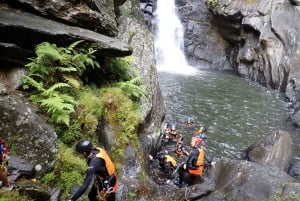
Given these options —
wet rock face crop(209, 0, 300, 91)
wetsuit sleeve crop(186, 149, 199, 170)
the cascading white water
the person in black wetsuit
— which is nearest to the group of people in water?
wetsuit sleeve crop(186, 149, 199, 170)

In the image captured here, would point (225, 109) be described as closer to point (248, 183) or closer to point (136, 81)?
point (136, 81)

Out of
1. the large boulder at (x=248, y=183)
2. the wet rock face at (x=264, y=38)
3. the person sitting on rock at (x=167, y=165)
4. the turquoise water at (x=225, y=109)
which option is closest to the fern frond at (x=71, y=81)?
the person sitting on rock at (x=167, y=165)

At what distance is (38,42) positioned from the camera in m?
9.37

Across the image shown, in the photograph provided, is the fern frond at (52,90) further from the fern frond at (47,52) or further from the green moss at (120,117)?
the green moss at (120,117)

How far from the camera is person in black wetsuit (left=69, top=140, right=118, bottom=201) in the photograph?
6.36 m

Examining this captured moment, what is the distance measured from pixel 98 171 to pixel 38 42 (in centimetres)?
452

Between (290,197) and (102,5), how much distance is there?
847cm

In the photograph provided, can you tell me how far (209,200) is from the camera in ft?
Result: 33.5

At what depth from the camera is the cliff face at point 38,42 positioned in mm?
7566

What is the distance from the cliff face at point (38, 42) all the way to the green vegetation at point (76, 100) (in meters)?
0.34

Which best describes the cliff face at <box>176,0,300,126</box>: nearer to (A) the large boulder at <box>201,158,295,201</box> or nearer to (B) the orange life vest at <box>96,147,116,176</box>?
(A) the large boulder at <box>201,158,295,201</box>

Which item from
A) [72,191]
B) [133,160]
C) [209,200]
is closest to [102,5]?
[133,160]

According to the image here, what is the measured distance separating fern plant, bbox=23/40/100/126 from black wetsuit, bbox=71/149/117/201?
180cm

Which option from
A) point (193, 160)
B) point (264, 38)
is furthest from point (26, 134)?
point (264, 38)
